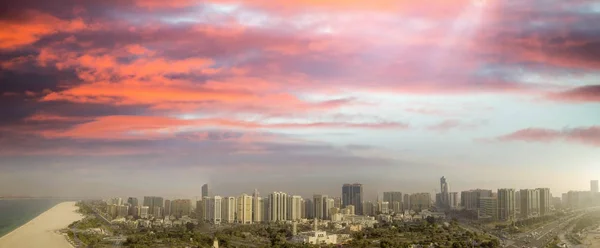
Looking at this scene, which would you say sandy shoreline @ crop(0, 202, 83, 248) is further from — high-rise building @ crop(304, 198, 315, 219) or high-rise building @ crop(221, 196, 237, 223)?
high-rise building @ crop(304, 198, 315, 219)

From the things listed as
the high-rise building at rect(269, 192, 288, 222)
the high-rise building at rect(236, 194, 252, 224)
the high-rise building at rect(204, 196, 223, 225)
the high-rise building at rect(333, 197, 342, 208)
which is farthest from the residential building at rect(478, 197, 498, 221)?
the high-rise building at rect(204, 196, 223, 225)

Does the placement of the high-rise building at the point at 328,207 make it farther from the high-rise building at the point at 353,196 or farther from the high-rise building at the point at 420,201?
the high-rise building at the point at 420,201

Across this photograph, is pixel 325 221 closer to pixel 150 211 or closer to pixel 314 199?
pixel 314 199

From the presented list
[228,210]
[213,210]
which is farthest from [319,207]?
[213,210]

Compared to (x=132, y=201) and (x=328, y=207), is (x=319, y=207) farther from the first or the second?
(x=132, y=201)

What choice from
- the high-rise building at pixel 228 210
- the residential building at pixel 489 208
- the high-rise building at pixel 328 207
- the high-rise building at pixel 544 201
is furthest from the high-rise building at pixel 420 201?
the high-rise building at pixel 228 210

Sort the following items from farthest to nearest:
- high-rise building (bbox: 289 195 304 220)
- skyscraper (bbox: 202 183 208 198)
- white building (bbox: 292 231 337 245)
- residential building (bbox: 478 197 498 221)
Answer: high-rise building (bbox: 289 195 304 220), residential building (bbox: 478 197 498 221), skyscraper (bbox: 202 183 208 198), white building (bbox: 292 231 337 245)
